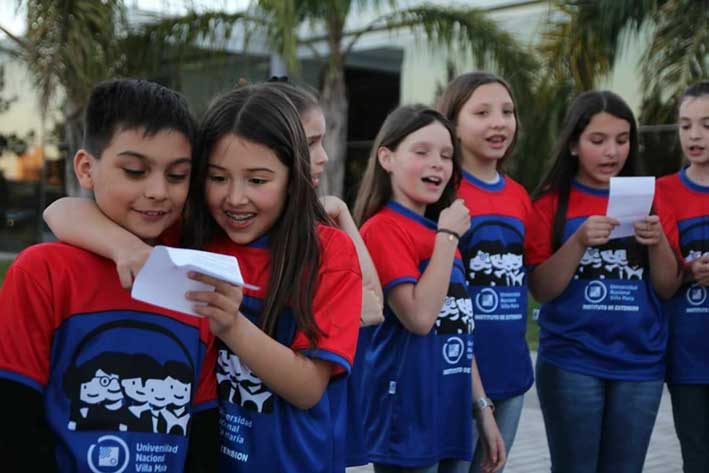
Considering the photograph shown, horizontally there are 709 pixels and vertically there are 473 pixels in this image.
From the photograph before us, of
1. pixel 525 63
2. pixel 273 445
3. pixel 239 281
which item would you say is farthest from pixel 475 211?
pixel 525 63

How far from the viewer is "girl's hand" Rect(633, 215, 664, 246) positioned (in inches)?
121

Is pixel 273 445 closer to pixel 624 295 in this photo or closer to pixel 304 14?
pixel 624 295

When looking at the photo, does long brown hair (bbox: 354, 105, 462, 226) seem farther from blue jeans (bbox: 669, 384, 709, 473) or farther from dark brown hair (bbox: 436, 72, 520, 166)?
blue jeans (bbox: 669, 384, 709, 473)

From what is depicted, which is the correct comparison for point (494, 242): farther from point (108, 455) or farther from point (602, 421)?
point (108, 455)

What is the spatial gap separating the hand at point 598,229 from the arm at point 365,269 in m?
0.88

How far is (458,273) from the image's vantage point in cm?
279

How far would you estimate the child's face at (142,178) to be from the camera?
1809mm

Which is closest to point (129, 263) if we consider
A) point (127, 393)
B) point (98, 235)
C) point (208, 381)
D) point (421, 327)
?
point (98, 235)

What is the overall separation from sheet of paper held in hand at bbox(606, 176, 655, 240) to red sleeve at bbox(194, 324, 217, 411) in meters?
1.58

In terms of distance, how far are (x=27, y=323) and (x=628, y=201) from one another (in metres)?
2.02

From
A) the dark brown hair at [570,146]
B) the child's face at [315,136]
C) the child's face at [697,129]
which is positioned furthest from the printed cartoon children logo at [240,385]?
the child's face at [697,129]

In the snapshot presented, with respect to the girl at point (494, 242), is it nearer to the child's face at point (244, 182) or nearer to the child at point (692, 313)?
the child at point (692, 313)

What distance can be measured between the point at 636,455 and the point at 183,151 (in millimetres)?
2105

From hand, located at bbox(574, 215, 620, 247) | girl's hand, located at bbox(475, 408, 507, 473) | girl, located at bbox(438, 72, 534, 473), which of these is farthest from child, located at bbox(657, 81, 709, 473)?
girl's hand, located at bbox(475, 408, 507, 473)
